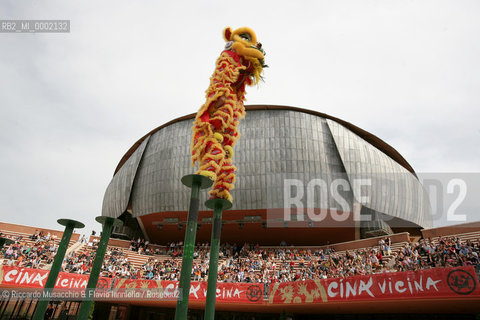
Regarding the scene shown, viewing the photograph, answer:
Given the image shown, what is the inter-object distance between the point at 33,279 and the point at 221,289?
10680mm

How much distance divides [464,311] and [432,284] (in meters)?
3.90

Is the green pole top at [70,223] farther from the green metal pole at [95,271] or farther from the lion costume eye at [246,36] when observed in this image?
the lion costume eye at [246,36]

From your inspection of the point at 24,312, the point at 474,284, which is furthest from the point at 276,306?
the point at 24,312

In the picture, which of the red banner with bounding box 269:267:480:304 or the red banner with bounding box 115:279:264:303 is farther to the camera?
the red banner with bounding box 115:279:264:303

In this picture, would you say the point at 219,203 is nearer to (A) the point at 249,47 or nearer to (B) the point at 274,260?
(A) the point at 249,47

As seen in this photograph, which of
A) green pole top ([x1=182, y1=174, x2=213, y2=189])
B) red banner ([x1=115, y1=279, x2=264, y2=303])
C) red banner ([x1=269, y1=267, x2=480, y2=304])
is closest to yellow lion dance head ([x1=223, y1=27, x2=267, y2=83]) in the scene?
green pole top ([x1=182, y1=174, x2=213, y2=189])

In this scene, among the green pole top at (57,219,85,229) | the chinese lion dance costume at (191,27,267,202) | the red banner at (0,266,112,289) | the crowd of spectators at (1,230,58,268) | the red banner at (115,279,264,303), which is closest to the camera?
the chinese lion dance costume at (191,27,267,202)

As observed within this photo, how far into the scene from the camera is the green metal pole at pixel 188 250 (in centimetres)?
609

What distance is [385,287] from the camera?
12156 millimetres

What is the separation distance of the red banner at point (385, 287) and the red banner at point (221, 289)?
97 centimetres

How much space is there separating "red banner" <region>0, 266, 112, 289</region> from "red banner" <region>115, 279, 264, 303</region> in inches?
95.7

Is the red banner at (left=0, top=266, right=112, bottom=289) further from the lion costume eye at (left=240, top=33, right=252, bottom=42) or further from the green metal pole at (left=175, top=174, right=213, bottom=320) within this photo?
the lion costume eye at (left=240, top=33, right=252, bottom=42)

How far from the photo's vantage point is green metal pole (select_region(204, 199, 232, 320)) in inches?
264

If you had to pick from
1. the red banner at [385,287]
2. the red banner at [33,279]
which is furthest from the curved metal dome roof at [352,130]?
the red banner at [385,287]
